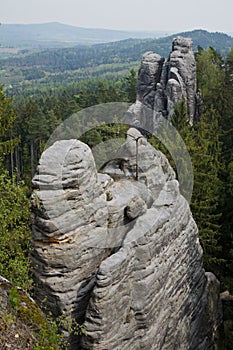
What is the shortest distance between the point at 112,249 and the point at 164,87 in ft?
114

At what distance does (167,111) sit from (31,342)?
125 ft

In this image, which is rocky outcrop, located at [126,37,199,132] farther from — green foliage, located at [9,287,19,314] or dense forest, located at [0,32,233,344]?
green foliage, located at [9,287,19,314]

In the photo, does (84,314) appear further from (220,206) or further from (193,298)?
(220,206)

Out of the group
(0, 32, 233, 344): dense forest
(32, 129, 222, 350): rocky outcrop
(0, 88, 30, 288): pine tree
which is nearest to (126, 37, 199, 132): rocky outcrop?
(0, 32, 233, 344): dense forest

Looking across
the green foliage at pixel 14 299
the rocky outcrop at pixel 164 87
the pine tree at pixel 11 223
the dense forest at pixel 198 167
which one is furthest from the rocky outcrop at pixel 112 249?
the rocky outcrop at pixel 164 87

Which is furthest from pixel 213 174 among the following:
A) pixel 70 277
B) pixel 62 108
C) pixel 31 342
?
pixel 62 108

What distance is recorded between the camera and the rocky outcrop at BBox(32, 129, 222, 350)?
11.5m

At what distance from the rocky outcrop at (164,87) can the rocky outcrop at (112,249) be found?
1103 inches

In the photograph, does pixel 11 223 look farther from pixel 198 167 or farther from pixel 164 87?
pixel 164 87

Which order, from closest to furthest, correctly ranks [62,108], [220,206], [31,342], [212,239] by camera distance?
[31,342] < [212,239] < [220,206] < [62,108]

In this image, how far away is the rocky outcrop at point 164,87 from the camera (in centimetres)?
4350

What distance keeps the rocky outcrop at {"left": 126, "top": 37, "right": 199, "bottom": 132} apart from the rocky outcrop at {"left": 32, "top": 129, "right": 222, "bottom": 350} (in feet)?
91.9

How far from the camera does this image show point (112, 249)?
1293 cm

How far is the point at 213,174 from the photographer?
25391 millimetres
